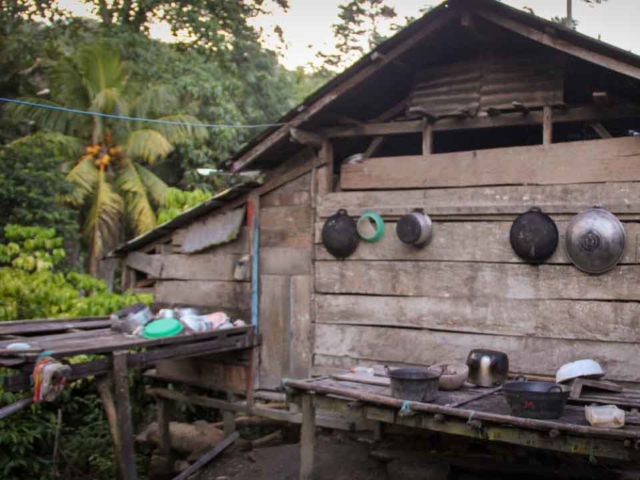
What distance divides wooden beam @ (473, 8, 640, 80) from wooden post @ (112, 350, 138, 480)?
4.90 meters

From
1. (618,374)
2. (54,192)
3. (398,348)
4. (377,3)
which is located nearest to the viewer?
(618,374)

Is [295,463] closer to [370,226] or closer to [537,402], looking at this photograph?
[370,226]

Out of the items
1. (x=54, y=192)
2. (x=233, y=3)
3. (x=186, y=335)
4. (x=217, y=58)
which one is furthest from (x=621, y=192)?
(x=217, y=58)

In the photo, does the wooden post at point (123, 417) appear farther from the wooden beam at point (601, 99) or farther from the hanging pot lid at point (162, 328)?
the wooden beam at point (601, 99)

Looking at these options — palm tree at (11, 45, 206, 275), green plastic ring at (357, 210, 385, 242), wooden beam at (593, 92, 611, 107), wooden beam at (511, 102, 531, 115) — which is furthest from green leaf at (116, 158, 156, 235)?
wooden beam at (593, 92, 611, 107)

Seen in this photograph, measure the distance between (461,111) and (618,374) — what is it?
2.98 m

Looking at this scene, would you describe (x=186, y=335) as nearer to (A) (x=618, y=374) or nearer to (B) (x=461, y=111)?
(B) (x=461, y=111)

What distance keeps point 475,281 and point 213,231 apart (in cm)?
380

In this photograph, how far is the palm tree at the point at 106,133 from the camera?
17.3 meters

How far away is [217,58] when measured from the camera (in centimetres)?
1972

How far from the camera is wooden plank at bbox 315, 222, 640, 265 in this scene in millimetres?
7133

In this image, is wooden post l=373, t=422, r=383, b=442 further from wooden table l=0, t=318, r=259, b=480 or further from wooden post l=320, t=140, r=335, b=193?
wooden post l=320, t=140, r=335, b=193

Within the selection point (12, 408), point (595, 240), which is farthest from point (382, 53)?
point (12, 408)

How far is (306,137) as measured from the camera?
8.27m
